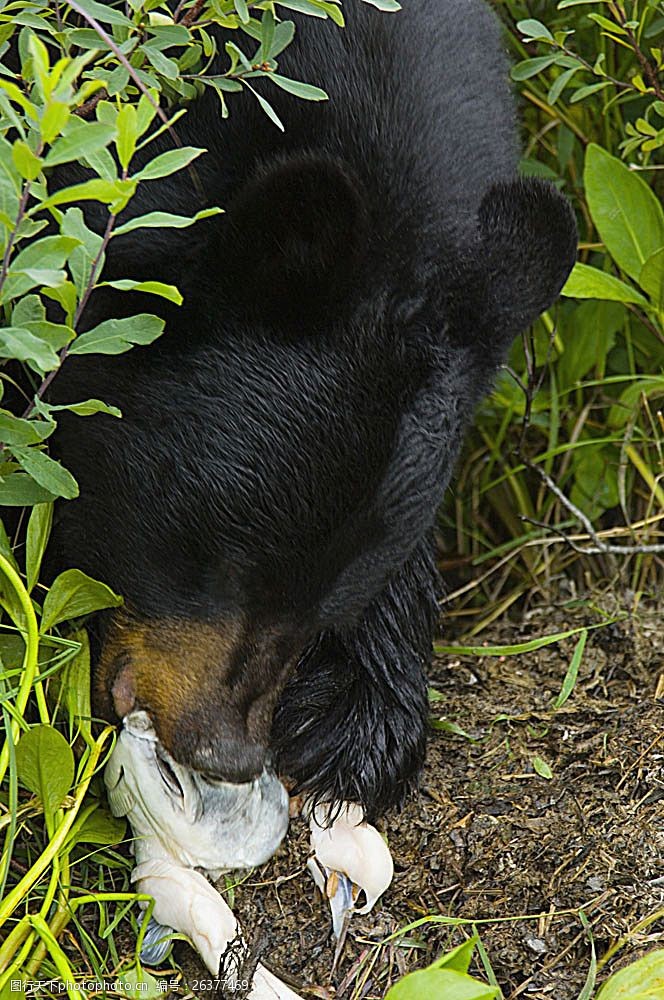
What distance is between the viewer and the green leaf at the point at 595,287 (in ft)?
8.21

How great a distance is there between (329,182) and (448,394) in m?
0.37

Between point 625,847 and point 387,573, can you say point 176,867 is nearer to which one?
point 387,573

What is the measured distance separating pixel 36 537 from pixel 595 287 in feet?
4.11

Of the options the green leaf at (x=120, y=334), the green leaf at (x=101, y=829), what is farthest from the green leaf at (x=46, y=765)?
the green leaf at (x=120, y=334)

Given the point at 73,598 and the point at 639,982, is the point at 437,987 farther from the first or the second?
the point at 73,598

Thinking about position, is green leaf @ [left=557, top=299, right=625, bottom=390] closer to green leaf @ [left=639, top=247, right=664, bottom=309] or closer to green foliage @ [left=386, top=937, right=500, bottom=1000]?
green leaf @ [left=639, top=247, right=664, bottom=309]

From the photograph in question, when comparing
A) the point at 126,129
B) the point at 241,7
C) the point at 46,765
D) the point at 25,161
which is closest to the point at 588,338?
the point at 241,7

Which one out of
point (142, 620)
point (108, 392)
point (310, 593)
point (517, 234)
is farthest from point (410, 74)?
point (142, 620)

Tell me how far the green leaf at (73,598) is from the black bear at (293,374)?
50mm

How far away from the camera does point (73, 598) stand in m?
1.74

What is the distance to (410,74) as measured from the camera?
1764 millimetres

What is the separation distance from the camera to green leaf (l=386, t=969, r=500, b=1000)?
4.46ft

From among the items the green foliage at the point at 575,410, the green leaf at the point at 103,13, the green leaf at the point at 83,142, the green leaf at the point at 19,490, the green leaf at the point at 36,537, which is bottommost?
the green foliage at the point at 575,410

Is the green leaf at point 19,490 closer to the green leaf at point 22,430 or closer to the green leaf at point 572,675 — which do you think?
the green leaf at point 22,430
